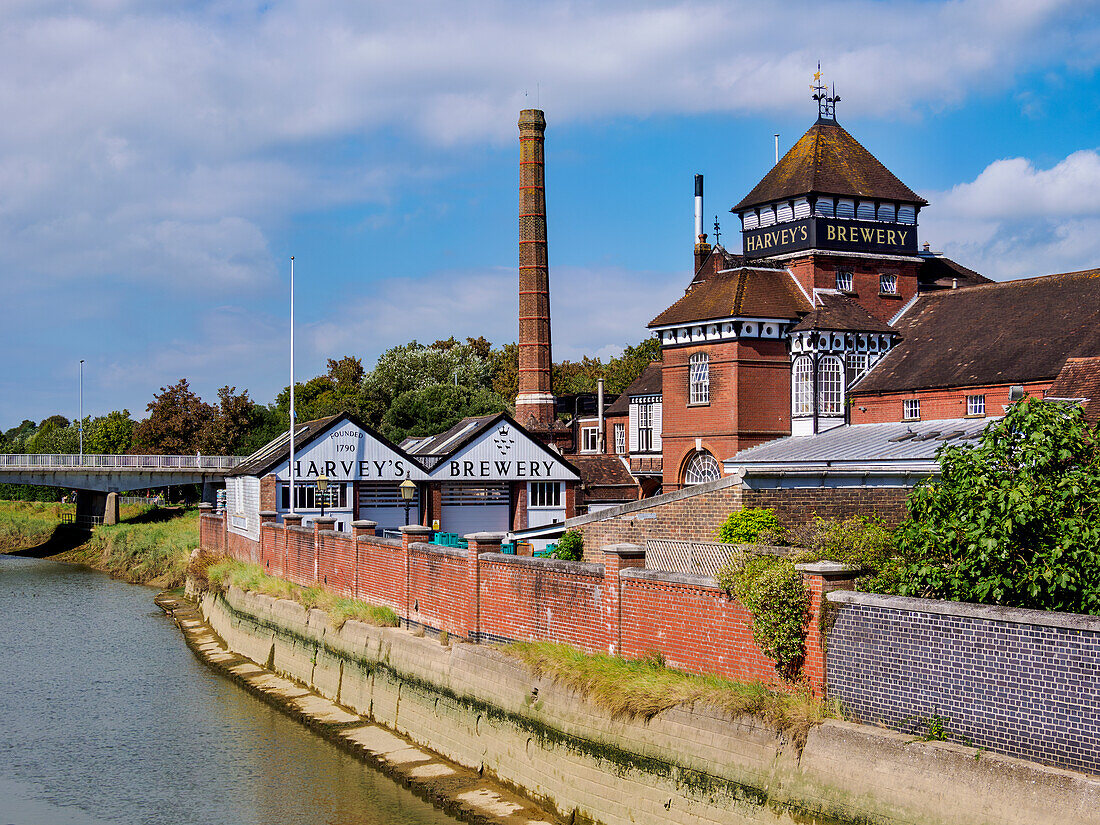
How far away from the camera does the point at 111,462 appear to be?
69.3 m

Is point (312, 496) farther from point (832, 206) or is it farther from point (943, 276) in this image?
point (943, 276)

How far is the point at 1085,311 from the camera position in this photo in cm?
3362

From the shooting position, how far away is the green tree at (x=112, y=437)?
101m

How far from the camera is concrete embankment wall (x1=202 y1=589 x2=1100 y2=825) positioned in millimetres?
10586

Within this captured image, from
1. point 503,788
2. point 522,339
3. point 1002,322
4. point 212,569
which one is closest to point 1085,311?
point 1002,322

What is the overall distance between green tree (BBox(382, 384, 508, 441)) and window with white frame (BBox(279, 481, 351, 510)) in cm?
3105

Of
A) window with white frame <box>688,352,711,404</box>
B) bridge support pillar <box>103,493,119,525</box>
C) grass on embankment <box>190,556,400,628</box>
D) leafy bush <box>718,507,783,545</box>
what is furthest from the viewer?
bridge support pillar <box>103,493,119,525</box>

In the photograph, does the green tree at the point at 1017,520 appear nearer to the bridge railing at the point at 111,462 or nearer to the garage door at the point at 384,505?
the garage door at the point at 384,505

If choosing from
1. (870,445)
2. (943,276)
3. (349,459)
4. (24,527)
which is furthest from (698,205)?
(24,527)

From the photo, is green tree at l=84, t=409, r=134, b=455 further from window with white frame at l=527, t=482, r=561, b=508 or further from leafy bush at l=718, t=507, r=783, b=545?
leafy bush at l=718, t=507, r=783, b=545

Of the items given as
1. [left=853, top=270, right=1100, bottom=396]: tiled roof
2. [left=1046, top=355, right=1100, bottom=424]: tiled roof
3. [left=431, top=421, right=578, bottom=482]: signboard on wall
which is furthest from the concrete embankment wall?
[left=431, top=421, right=578, bottom=482]: signboard on wall

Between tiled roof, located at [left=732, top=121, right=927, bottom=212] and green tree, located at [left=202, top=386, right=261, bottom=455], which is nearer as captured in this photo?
tiled roof, located at [left=732, top=121, right=927, bottom=212]

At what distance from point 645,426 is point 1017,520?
45675mm

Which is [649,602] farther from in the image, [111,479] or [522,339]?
[111,479]
